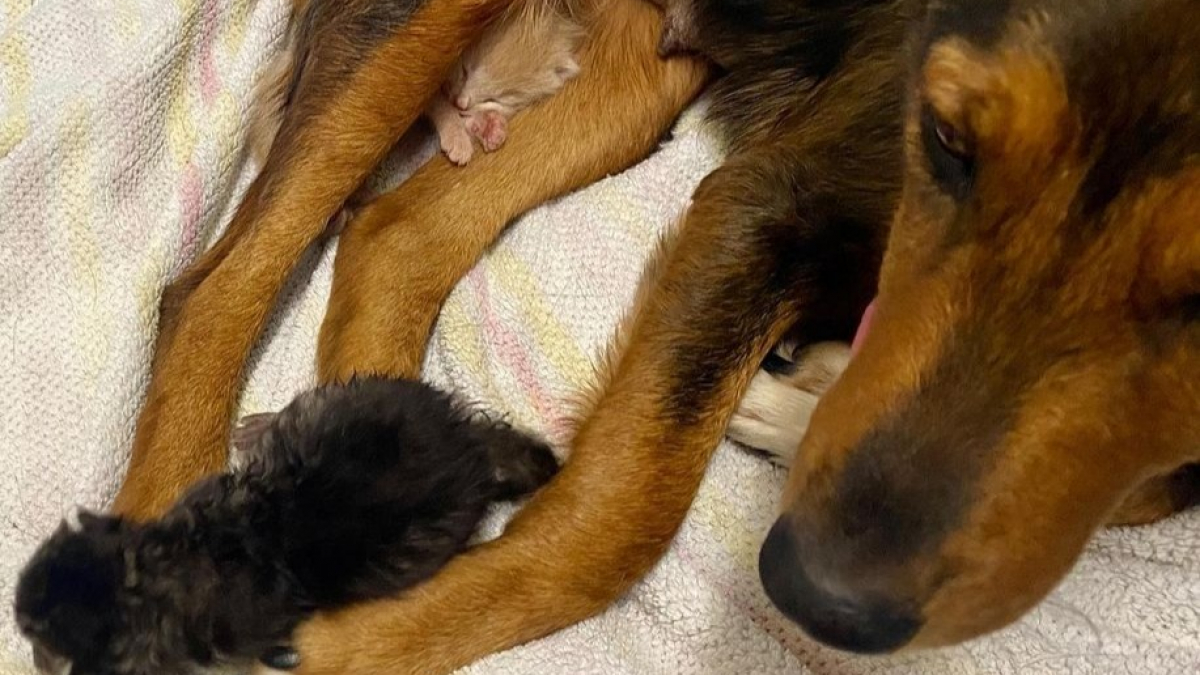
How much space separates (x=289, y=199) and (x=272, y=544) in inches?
25.9

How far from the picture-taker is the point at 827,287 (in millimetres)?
1844

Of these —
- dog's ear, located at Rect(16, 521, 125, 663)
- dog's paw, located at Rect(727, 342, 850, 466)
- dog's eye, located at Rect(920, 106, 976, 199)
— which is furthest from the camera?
dog's paw, located at Rect(727, 342, 850, 466)

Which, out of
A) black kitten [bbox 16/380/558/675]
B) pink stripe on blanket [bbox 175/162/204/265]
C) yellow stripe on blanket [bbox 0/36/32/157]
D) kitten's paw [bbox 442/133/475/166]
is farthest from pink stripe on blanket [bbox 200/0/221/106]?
black kitten [bbox 16/380/558/675]

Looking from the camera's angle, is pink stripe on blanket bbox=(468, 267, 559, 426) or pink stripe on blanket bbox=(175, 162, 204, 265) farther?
pink stripe on blanket bbox=(175, 162, 204, 265)

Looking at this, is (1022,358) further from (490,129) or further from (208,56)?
(208,56)

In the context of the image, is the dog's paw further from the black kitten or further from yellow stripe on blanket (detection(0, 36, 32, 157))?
yellow stripe on blanket (detection(0, 36, 32, 157))

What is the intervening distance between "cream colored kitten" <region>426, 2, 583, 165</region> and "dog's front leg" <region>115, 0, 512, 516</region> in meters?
0.10

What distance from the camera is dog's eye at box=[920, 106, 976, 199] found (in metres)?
1.34

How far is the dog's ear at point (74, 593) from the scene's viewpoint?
1.47 m

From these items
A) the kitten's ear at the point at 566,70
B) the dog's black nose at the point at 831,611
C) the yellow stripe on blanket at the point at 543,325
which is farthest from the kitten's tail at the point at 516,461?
the kitten's ear at the point at 566,70

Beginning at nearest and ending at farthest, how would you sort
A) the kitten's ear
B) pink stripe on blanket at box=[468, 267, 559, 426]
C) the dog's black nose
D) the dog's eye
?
the dog's black nose, the dog's eye, pink stripe on blanket at box=[468, 267, 559, 426], the kitten's ear

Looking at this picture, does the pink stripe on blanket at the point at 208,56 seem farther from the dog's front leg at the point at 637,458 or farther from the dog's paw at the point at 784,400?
the dog's paw at the point at 784,400

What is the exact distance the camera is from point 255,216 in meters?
2.00

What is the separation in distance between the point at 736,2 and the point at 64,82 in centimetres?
111
